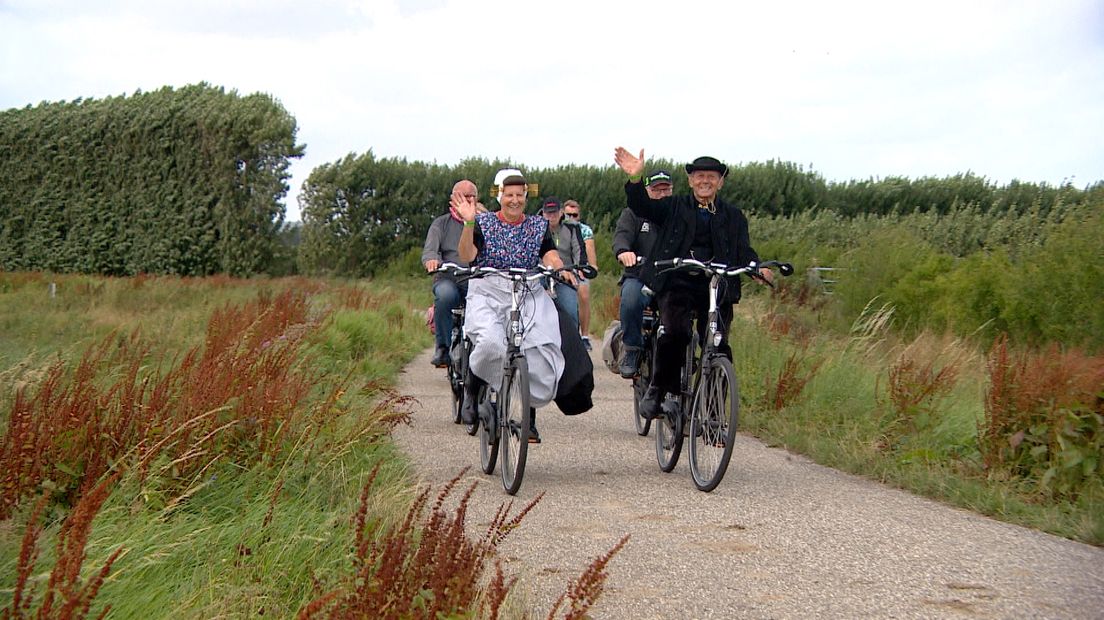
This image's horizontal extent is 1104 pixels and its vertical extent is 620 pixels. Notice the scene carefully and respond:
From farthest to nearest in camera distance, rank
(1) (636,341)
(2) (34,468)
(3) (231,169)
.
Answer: (3) (231,169)
(1) (636,341)
(2) (34,468)

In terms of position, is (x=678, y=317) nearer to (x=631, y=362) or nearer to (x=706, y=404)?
(x=706, y=404)

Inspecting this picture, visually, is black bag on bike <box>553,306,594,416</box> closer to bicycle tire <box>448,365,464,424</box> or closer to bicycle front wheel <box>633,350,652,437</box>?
bicycle front wheel <box>633,350,652,437</box>

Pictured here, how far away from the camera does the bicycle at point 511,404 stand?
22.1 feet

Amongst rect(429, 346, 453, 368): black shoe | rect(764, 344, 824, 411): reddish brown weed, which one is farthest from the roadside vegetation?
rect(764, 344, 824, 411): reddish brown weed

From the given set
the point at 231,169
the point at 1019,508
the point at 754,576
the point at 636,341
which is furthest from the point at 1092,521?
the point at 231,169

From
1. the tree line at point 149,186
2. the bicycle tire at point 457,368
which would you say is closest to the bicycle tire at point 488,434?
the bicycle tire at point 457,368

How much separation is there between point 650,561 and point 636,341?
Answer: 13.0ft

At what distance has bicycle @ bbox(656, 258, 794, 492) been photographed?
6.87 m

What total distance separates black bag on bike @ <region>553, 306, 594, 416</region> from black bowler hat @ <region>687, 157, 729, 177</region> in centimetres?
136

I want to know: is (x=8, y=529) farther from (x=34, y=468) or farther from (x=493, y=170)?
(x=493, y=170)

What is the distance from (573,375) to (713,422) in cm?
91

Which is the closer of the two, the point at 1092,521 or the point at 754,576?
the point at 754,576

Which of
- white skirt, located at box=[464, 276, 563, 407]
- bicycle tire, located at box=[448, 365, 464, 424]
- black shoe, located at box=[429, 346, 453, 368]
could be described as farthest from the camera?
black shoe, located at box=[429, 346, 453, 368]

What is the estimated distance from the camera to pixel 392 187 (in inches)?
1401
